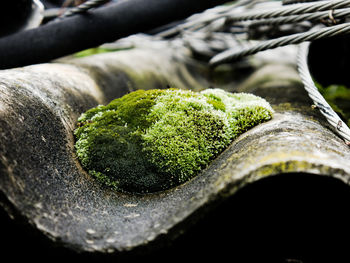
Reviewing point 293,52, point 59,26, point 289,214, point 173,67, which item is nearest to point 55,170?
point 289,214

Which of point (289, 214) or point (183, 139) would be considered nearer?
point (289, 214)

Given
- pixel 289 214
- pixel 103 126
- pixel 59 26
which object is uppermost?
Result: pixel 59 26

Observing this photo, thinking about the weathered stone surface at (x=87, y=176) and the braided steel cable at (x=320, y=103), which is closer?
the weathered stone surface at (x=87, y=176)

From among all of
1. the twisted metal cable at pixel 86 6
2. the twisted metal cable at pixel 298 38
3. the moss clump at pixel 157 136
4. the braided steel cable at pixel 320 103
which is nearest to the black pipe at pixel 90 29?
the twisted metal cable at pixel 86 6

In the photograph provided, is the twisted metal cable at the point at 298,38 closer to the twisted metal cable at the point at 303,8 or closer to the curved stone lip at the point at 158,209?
the twisted metal cable at the point at 303,8

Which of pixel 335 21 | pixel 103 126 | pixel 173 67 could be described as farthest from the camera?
pixel 173 67

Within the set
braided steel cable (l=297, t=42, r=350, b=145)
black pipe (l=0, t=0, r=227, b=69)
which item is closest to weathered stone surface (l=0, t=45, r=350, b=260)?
braided steel cable (l=297, t=42, r=350, b=145)

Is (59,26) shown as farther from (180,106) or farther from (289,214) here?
(289,214)

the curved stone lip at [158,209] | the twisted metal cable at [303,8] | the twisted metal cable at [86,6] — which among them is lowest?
the curved stone lip at [158,209]
